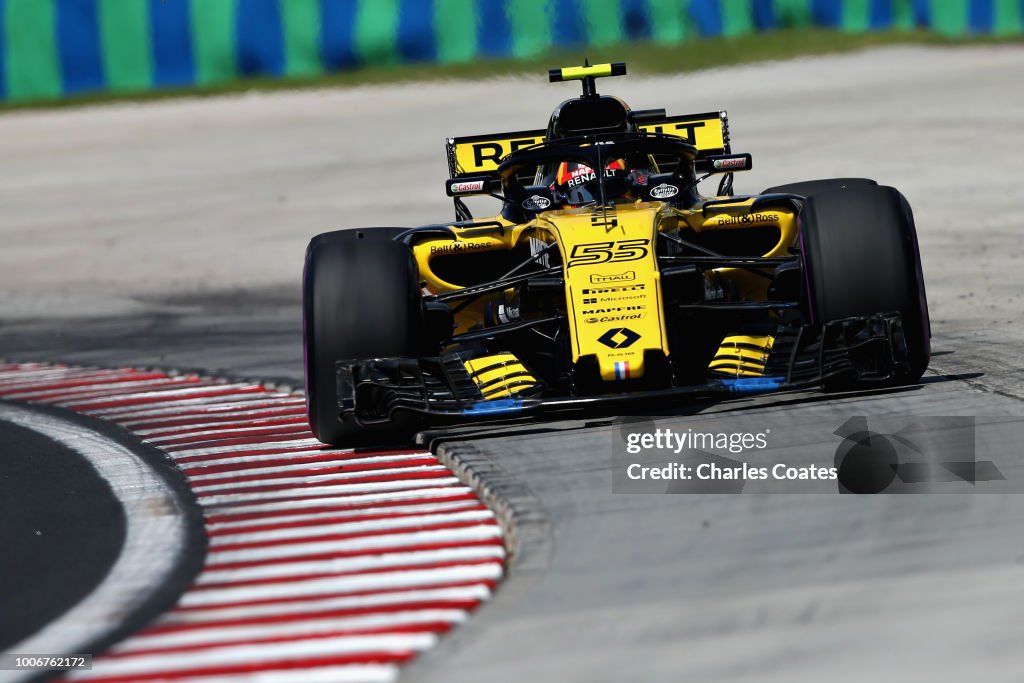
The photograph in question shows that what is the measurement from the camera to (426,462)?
7160mm

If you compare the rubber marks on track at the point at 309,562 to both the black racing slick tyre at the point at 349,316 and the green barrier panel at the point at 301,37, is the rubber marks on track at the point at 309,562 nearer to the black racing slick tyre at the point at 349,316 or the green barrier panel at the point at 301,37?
the black racing slick tyre at the point at 349,316

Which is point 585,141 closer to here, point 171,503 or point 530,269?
point 530,269

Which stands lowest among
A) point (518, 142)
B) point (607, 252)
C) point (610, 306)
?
point (610, 306)

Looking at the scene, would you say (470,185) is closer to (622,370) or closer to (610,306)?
(610,306)

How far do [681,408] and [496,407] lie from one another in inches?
42.3

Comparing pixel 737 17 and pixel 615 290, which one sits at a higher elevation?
pixel 737 17

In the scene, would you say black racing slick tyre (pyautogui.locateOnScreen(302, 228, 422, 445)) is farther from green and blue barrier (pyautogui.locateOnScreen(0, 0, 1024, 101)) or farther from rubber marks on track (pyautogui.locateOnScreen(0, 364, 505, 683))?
green and blue barrier (pyautogui.locateOnScreen(0, 0, 1024, 101))

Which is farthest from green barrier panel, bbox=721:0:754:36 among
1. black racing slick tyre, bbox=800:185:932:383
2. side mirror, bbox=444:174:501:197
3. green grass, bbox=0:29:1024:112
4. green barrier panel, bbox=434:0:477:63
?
black racing slick tyre, bbox=800:185:932:383

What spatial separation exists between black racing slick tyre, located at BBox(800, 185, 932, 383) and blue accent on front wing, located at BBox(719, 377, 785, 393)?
585 mm

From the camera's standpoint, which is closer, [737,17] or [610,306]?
[610,306]

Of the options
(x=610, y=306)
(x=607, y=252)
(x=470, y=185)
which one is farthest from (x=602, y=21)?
(x=610, y=306)

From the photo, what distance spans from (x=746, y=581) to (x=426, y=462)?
262 centimetres

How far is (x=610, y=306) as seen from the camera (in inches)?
284

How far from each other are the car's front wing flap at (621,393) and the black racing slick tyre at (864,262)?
11cm
